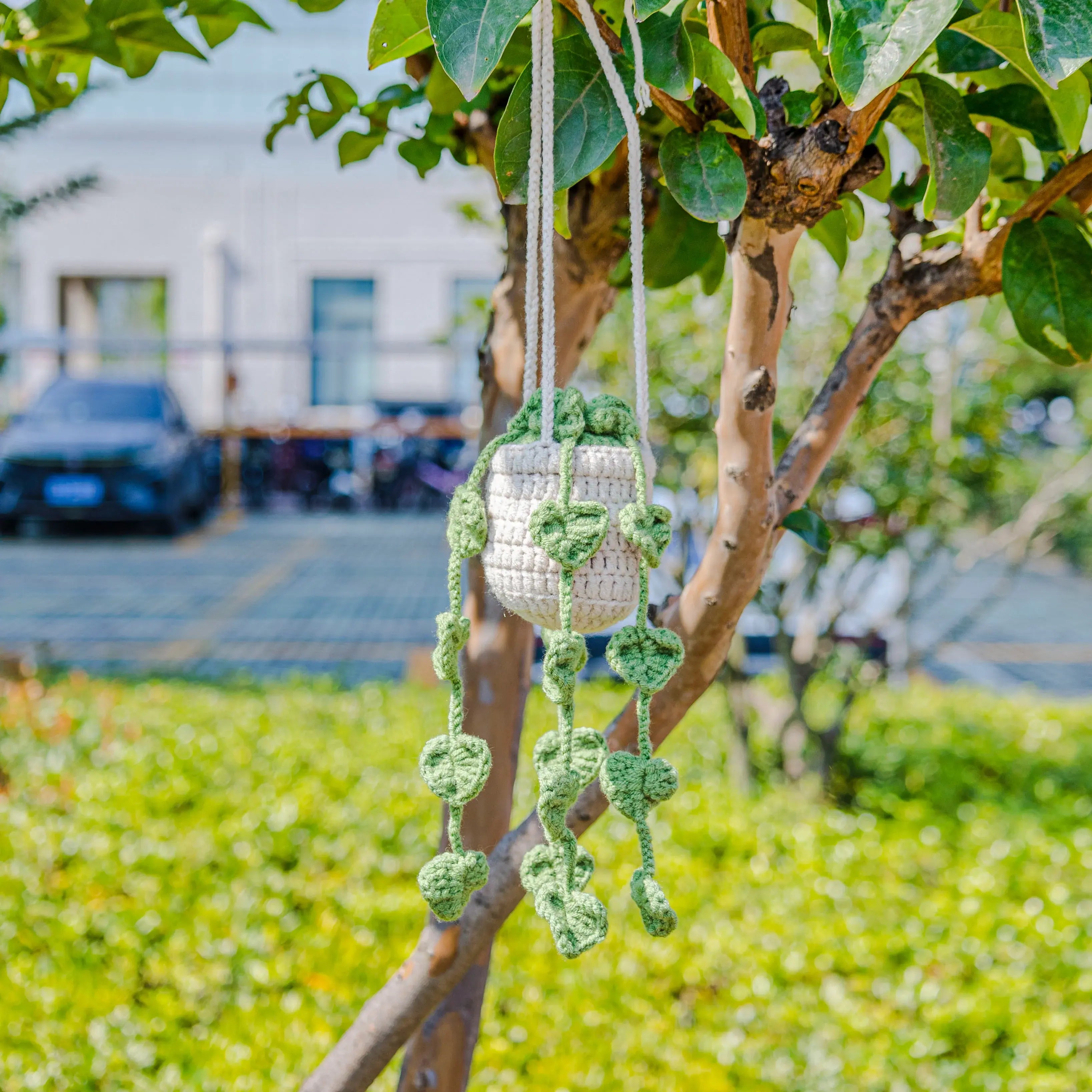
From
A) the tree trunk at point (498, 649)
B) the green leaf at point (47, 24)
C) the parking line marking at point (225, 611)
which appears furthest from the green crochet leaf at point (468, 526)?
the parking line marking at point (225, 611)

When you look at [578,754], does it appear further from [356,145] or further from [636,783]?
[356,145]

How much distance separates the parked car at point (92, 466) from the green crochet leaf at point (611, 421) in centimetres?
1080

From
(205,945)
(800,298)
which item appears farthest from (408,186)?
(205,945)

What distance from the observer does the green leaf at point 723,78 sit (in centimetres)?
84

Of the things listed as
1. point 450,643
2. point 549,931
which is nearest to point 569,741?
point 450,643

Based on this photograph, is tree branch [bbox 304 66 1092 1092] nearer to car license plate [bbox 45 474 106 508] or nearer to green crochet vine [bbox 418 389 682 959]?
green crochet vine [bbox 418 389 682 959]

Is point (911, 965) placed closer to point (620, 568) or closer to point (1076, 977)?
point (1076, 977)

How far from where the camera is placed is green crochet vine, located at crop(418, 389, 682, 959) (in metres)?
0.82

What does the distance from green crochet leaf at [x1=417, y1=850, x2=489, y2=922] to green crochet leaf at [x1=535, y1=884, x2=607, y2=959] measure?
0.20 ft

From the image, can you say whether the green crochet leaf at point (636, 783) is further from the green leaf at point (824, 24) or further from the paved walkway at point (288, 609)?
the paved walkway at point (288, 609)

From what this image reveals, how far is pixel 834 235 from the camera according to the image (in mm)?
1244

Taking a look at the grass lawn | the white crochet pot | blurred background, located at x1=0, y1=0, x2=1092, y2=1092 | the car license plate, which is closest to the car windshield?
the car license plate

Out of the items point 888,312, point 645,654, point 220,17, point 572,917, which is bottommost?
point 572,917

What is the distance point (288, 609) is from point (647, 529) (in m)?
Result: 7.23
